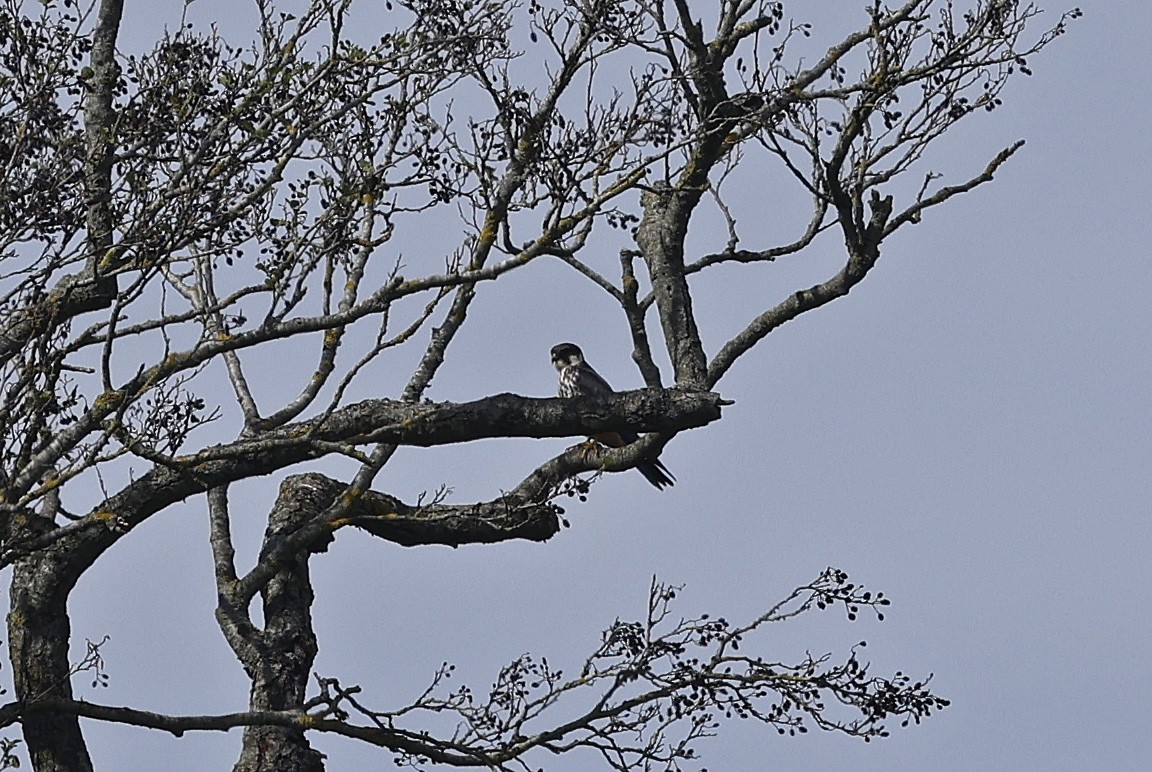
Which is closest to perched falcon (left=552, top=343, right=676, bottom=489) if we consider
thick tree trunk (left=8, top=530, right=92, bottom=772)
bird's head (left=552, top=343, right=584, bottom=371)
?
bird's head (left=552, top=343, right=584, bottom=371)

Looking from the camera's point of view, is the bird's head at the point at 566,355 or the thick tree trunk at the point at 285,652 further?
the bird's head at the point at 566,355

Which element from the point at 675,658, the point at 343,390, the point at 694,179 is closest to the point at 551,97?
the point at 694,179

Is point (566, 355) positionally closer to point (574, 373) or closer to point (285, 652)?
point (574, 373)

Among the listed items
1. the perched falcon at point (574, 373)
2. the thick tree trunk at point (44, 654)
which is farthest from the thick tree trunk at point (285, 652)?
the perched falcon at point (574, 373)

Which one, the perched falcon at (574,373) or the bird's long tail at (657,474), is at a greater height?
the perched falcon at (574,373)

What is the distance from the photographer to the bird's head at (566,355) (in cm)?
1170

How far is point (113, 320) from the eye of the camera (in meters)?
6.43

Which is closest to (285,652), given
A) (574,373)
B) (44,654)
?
(44,654)

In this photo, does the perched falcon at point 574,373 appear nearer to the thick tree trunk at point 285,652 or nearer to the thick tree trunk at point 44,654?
the thick tree trunk at point 285,652

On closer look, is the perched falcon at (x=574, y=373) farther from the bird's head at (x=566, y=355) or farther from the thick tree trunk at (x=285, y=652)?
the thick tree trunk at (x=285, y=652)

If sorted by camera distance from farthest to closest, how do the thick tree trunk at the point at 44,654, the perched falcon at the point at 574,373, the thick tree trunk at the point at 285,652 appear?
the perched falcon at the point at 574,373, the thick tree trunk at the point at 285,652, the thick tree trunk at the point at 44,654

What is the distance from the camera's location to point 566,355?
38.4 feet

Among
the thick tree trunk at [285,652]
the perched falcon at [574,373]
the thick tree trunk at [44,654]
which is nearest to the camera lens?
the thick tree trunk at [44,654]

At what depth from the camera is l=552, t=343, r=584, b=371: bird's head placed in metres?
11.7
